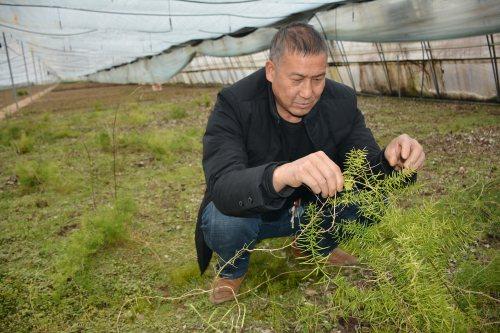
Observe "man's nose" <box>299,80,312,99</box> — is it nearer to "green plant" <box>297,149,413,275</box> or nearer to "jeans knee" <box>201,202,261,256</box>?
"green plant" <box>297,149,413,275</box>

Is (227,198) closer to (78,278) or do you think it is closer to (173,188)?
(78,278)

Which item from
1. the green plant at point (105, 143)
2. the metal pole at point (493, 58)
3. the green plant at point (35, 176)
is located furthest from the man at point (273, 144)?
the metal pole at point (493, 58)

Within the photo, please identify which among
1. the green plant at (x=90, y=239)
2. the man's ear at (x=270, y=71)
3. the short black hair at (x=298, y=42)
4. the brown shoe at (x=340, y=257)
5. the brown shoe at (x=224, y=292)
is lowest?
the brown shoe at (x=340, y=257)

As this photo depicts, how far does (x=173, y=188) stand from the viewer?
4.10m

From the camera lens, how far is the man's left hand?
1.47 m

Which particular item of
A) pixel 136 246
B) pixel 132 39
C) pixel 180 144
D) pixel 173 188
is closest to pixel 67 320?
pixel 136 246

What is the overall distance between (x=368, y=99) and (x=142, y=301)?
28.1ft

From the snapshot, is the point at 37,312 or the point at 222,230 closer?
the point at 222,230

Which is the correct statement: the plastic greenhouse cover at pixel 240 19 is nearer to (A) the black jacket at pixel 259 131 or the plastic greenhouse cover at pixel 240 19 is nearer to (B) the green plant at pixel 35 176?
(B) the green plant at pixel 35 176

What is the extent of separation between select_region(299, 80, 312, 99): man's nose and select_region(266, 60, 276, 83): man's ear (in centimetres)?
20

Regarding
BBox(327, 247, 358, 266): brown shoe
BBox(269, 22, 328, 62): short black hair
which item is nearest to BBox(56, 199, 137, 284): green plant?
BBox(327, 247, 358, 266): brown shoe

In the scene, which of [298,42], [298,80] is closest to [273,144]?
[298,80]

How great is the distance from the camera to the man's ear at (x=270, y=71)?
194 centimetres

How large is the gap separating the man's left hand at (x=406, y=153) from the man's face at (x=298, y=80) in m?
0.44
